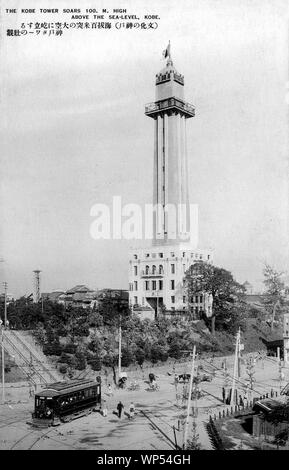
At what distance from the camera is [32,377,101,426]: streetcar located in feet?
74.2

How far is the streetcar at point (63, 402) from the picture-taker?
22609 mm

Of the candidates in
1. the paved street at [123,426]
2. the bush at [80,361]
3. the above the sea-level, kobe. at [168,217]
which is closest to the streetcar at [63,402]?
the paved street at [123,426]

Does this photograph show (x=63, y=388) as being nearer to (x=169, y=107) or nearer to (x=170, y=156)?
(x=170, y=156)

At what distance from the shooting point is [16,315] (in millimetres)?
42250

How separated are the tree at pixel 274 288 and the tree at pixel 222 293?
8.19 metres

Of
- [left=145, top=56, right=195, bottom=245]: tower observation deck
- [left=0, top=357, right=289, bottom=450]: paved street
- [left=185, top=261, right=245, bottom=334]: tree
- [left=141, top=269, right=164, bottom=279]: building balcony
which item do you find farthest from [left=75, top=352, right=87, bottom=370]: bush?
[left=145, top=56, right=195, bottom=245]: tower observation deck

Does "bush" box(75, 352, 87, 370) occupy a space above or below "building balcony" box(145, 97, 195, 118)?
below

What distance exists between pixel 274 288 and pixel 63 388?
42.4 metres

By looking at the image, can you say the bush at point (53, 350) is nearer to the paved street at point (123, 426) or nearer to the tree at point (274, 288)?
the paved street at point (123, 426)

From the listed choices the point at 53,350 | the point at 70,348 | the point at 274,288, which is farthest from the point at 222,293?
the point at 53,350

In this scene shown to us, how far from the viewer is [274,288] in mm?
61125

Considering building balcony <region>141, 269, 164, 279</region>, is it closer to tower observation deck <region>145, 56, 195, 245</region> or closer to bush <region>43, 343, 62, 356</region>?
tower observation deck <region>145, 56, 195, 245</region>

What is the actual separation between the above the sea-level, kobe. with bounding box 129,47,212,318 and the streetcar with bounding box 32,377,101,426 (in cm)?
3439
